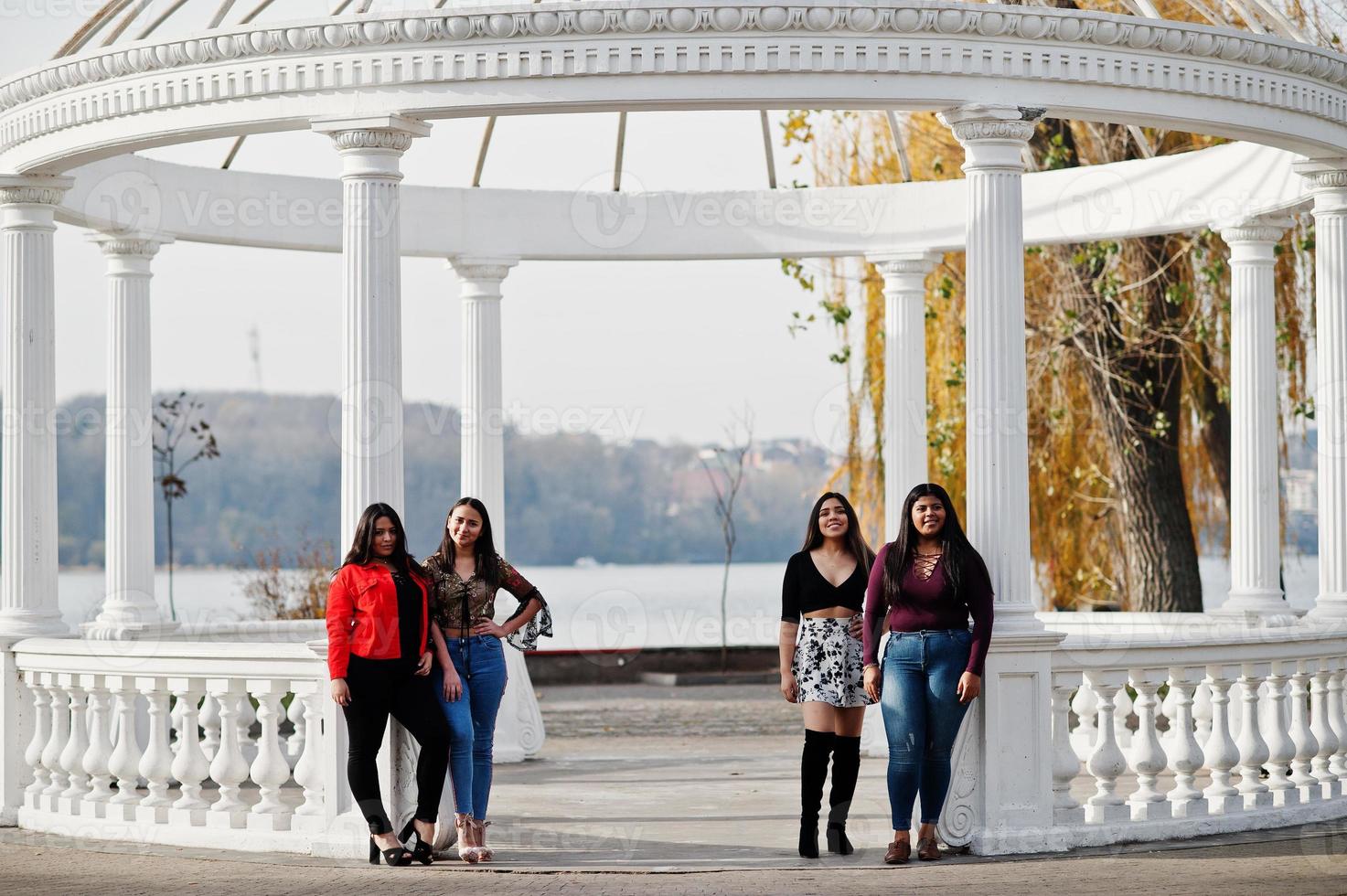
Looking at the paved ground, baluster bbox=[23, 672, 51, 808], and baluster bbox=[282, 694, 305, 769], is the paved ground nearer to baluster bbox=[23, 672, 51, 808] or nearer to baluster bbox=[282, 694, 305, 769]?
baluster bbox=[23, 672, 51, 808]

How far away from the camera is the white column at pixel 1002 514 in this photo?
31.2 feet

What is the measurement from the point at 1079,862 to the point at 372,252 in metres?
5.05

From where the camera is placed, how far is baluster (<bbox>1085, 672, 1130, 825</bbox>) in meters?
9.80

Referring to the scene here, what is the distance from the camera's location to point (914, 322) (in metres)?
14.4

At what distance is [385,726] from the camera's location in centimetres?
938

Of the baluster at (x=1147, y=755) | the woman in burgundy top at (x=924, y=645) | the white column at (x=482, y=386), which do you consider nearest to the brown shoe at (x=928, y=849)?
the woman in burgundy top at (x=924, y=645)

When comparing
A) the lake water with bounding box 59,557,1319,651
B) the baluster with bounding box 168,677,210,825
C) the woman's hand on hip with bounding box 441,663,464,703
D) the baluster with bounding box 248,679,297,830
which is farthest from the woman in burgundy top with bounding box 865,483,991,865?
the lake water with bounding box 59,557,1319,651

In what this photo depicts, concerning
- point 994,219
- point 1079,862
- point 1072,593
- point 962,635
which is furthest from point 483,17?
point 1072,593

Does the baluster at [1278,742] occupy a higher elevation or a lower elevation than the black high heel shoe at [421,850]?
higher

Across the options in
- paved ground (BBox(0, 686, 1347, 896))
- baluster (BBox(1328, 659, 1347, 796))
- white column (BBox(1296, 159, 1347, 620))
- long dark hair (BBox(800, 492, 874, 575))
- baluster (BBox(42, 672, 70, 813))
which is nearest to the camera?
paved ground (BBox(0, 686, 1347, 896))

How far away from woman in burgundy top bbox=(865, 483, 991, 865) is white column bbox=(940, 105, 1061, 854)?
258 millimetres

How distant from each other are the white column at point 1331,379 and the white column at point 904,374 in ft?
11.3

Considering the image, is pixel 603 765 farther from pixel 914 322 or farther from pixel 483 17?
pixel 483 17

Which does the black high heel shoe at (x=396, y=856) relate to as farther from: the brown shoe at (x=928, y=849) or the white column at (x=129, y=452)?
the white column at (x=129, y=452)
